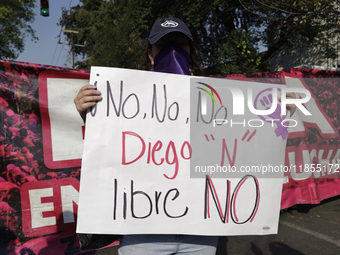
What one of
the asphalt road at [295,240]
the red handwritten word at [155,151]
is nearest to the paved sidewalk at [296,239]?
the asphalt road at [295,240]

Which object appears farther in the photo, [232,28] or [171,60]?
[232,28]

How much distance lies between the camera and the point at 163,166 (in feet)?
4.36

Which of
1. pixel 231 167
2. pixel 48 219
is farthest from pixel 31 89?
pixel 231 167

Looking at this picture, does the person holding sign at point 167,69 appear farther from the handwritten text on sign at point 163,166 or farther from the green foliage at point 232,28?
the green foliage at point 232,28

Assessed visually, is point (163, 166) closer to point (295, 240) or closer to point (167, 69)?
point (167, 69)

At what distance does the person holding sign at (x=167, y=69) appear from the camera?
1.23 metres

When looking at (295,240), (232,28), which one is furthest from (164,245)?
(232,28)

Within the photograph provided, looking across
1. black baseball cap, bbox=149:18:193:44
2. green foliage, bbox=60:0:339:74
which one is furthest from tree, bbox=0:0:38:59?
black baseball cap, bbox=149:18:193:44

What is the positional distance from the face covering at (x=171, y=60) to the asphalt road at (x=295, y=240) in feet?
7.75

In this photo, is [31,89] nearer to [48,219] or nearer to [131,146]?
[48,219]

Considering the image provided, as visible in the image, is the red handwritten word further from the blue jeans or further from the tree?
the tree

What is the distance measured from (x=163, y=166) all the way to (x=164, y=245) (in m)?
0.37

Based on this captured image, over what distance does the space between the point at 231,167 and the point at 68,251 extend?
2093 mm

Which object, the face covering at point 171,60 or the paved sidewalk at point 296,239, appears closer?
the face covering at point 171,60
